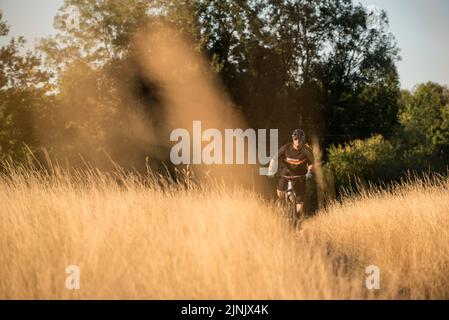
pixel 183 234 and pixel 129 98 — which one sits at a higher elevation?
pixel 129 98

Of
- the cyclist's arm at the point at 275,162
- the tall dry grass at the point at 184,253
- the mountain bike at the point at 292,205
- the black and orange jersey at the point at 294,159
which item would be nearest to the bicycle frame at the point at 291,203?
the mountain bike at the point at 292,205

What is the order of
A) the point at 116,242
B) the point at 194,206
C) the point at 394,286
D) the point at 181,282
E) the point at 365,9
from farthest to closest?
the point at 365,9, the point at 194,206, the point at 116,242, the point at 394,286, the point at 181,282

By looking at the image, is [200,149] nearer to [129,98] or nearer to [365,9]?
[129,98]

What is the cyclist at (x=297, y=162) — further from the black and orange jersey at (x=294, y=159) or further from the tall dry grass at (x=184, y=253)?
the tall dry grass at (x=184, y=253)

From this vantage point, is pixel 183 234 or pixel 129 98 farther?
pixel 129 98

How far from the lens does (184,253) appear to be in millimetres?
5340

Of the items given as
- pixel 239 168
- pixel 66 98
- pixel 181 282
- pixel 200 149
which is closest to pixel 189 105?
pixel 200 149

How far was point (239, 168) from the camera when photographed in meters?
23.7

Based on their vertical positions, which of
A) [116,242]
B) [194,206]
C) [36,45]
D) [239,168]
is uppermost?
[36,45]

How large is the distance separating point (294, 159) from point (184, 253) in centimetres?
462

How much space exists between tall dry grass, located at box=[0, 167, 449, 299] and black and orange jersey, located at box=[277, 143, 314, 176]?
160 centimetres

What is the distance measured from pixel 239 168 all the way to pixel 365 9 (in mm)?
14625

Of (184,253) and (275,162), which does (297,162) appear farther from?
(184,253)

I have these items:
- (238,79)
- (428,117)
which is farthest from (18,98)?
(428,117)
